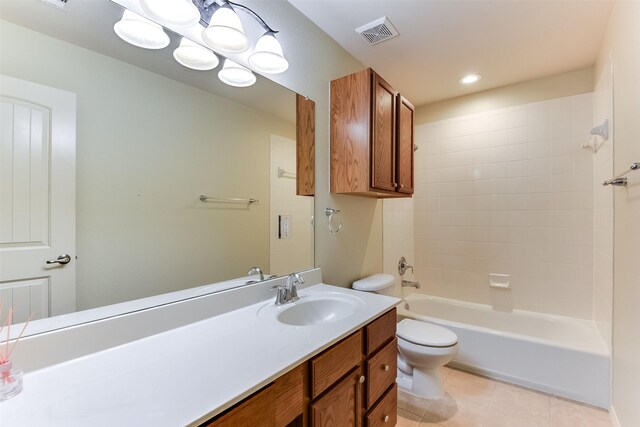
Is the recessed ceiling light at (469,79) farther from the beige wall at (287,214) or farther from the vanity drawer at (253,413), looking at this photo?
the vanity drawer at (253,413)

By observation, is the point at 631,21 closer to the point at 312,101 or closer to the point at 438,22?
the point at 438,22

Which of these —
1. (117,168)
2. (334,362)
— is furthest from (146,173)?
(334,362)

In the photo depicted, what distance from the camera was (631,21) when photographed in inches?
54.0

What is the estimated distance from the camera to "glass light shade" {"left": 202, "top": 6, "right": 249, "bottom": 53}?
44.6 inches

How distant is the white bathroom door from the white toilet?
1.60 meters

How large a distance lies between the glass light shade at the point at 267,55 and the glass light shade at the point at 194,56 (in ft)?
0.68

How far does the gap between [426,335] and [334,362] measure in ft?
3.91

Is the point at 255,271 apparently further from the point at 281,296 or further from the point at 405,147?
the point at 405,147

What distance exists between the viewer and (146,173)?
40.1 inches

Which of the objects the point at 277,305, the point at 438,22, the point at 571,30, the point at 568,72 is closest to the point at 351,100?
the point at 438,22

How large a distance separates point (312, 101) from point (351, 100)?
0.83ft

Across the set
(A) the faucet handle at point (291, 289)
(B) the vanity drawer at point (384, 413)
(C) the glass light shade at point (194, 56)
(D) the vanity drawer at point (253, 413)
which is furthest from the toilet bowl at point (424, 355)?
(C) the glass light shade at point (194, 56)

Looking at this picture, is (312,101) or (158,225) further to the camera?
(312,101)

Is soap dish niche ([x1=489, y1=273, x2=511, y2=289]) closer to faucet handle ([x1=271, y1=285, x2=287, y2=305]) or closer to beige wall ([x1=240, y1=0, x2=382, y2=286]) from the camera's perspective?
beige wall ([x1=240, y1=0, x2=382, y2=286])
